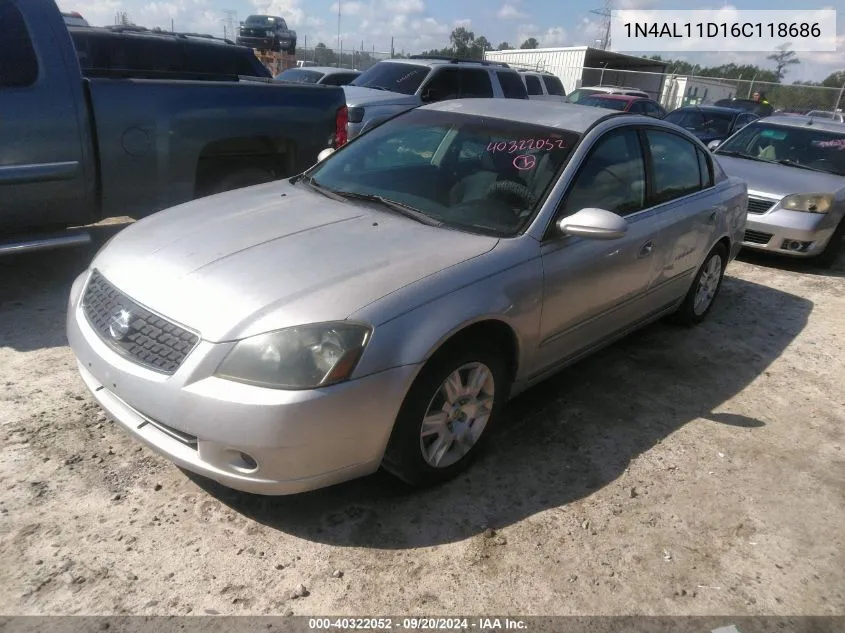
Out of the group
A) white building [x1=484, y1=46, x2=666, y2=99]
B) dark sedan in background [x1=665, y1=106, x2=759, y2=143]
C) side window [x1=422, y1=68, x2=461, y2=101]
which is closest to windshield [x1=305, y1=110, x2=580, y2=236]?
side window [x1=422, y1=68, x2=461, y2=101]

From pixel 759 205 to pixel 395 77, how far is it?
6.73 m

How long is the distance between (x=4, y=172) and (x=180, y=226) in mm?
1907

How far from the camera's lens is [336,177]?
3893mm

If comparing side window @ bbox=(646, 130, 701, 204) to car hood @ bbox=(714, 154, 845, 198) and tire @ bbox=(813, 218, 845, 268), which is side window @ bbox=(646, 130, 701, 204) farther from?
tire @ bbox=(813, 218, 845, 268)

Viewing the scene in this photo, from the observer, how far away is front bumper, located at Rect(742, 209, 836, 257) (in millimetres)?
7078

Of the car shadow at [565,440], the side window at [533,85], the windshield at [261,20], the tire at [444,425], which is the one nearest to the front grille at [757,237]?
the car shadow at [565,440]

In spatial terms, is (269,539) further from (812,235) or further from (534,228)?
(812,235)

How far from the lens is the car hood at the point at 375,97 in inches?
403

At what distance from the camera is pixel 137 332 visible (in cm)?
262

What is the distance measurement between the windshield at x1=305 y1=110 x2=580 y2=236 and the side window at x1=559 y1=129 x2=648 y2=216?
0.48ft

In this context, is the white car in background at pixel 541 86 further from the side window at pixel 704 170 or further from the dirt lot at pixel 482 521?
the dirt lot at pixel 482 521

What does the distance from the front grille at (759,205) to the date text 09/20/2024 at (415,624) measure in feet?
20.8

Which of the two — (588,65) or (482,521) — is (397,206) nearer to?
(482,521)

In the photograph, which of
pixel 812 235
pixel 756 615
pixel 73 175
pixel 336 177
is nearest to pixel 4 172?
pixel 73 175
